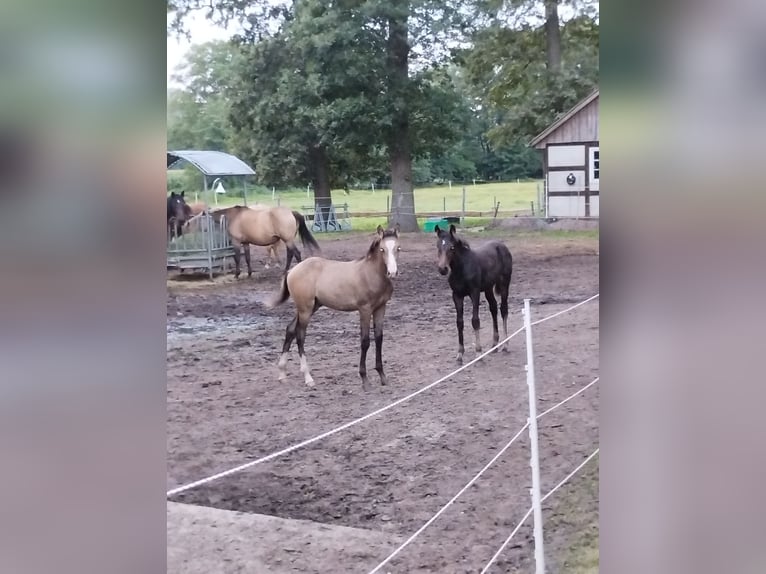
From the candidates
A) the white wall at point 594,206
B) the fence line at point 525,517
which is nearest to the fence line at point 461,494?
the fence line at point 525,517

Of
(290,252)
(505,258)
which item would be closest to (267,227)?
(290,252)

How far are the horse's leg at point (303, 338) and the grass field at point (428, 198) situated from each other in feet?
0.91

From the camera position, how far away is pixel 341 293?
2227 mm

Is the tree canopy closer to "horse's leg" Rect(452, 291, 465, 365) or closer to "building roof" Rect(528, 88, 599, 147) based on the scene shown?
"building roof" Rect(528, 88, 599, 147)

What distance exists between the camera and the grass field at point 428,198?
2219 millimetres

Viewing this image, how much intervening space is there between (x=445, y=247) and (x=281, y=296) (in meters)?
0.46

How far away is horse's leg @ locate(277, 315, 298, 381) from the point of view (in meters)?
2.20

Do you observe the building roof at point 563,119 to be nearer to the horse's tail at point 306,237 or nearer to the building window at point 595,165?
the building window at point 595,165

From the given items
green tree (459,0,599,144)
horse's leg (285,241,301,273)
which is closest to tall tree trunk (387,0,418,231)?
green tree (459,0,599,144)
